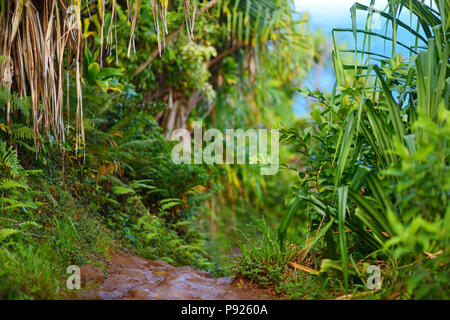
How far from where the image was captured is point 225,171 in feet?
15.9

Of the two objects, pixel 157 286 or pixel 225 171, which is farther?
pixel 225 171

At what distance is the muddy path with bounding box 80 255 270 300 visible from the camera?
6.58 ft

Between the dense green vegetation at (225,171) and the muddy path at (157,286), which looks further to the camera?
the muddy path at (157,286)

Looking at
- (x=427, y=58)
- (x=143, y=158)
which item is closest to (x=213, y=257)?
(x=143, y=158)

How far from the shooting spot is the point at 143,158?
3.90 m

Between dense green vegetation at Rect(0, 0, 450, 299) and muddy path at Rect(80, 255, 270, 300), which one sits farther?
muddy path at Rect(80, 255, 270, 300)

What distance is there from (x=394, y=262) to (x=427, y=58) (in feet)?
3.33

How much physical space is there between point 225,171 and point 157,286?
276 centimetres

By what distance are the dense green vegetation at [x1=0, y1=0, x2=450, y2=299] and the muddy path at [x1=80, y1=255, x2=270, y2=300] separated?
11 cm

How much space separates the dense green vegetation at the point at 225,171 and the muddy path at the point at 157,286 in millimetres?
109

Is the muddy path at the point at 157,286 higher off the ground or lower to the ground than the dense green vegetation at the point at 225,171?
lower

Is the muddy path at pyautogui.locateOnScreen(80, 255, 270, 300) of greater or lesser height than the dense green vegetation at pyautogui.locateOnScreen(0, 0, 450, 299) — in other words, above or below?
below

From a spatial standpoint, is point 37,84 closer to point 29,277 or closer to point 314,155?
point 29,277

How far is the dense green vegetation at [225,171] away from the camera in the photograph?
177 cm
